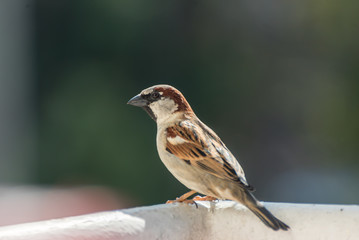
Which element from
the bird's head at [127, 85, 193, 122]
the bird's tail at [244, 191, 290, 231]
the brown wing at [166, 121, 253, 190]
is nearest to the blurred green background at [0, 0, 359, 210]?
the bird's head at [127, 85, 193, 122]

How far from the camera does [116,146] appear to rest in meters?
6.22

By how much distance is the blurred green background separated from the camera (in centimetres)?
632

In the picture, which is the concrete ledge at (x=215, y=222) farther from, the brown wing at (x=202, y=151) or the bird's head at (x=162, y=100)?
the bird's head at (x=162, y=100)

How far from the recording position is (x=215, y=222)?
171 cm

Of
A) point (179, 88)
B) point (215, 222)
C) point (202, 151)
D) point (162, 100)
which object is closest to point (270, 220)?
point (215, 222)

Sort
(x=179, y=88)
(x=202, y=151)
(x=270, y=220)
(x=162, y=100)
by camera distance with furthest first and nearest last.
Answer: (x=179, y=88)
(x=162, y=100)
(x=202, y=151)
(x=270, y=220)

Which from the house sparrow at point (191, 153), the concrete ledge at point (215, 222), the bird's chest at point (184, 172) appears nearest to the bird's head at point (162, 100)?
the house sparrow at point (191, 153)

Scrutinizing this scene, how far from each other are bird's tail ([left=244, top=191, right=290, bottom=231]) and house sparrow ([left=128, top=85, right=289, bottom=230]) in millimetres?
39

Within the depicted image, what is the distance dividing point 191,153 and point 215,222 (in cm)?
49

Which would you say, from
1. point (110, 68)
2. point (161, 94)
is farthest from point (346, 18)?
point (161, 94)

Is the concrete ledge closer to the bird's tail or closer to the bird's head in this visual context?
the bird's tail

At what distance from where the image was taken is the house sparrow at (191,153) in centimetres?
203

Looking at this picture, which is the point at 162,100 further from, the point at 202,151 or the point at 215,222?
the point at 215,222

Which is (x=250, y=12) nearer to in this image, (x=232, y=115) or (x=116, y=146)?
(x=232, y=115)
